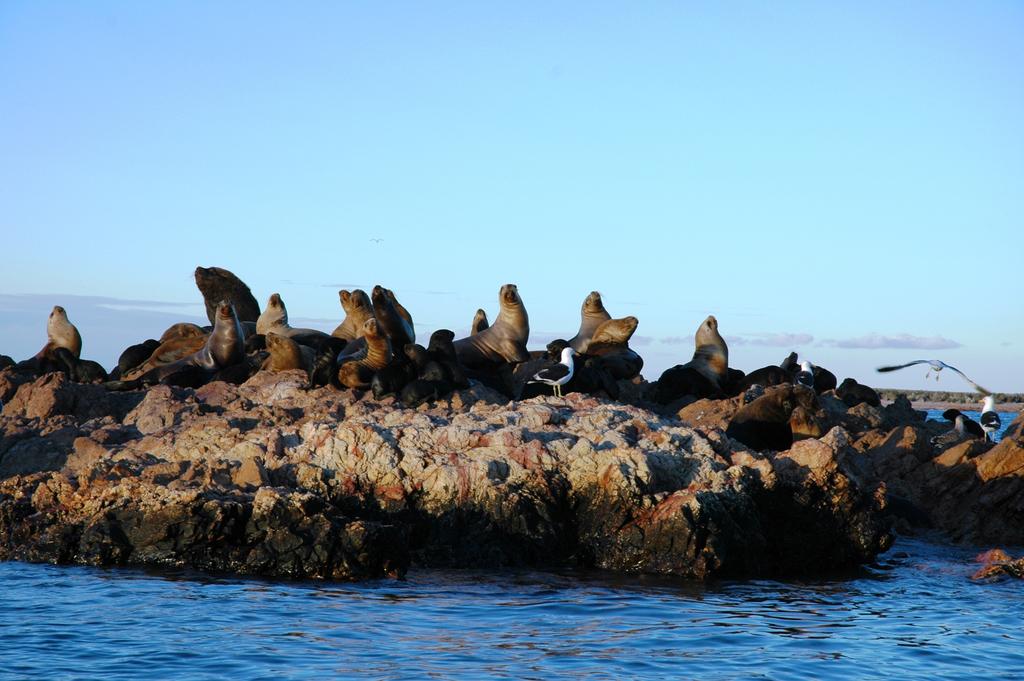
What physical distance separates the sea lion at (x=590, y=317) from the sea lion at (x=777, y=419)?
8.32 m

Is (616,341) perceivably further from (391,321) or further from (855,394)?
(391,321)

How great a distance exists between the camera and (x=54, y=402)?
17.2 m

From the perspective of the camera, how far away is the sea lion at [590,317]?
24.9m

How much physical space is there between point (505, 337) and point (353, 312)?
2781 mm

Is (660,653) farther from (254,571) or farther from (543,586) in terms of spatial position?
(254,571)

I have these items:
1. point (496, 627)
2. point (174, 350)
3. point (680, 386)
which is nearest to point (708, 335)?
point (680, 386)

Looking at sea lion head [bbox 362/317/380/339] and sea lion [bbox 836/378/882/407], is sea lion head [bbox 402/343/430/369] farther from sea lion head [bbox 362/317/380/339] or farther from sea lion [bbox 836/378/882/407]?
sea lion [bbox 836/378/882/407]

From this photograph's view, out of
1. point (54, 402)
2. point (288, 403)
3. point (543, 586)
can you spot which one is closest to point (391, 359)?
point (288, 403)

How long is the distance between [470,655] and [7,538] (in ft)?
18.8

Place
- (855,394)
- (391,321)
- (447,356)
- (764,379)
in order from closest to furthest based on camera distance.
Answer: (447,356), (391,321), (764,379), (855,394)

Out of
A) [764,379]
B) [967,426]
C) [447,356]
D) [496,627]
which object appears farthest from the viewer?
[764,379]

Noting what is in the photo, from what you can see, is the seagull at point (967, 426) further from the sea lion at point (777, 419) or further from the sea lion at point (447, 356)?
the sea lion at point (447, 356)

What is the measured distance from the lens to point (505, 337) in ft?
75.0

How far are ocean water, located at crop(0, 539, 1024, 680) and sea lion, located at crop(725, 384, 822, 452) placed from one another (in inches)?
153
